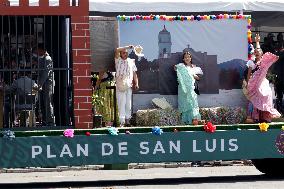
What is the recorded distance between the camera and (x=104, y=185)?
12.5 meters

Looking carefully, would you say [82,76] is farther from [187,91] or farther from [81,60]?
[187,91]

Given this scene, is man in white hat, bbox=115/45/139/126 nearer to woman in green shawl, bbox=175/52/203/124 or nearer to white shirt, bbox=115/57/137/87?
white shirt, bbox=115/57/137/87

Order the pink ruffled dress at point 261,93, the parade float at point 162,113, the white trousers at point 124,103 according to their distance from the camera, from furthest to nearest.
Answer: the pink ruffled dress at point 261,93
the white trousers at point 124,103
the parade float at point 162,113

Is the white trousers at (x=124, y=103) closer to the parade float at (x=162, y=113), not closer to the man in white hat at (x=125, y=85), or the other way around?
the man in white hat at (x=125, y=85)

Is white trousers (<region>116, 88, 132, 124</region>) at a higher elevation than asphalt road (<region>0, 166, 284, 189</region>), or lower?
higher

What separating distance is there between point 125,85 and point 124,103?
9.9 inches

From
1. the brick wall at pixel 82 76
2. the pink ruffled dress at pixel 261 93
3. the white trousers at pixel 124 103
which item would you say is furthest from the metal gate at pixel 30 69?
the pink ruffled dress at pixel 261 93

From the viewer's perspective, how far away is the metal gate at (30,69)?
1210 centimetres

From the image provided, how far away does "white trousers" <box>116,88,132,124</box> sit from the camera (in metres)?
13.0

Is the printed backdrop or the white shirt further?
the printed backdrop

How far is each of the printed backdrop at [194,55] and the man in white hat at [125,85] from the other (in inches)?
4.5

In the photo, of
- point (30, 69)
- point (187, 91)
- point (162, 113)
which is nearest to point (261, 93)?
point (187, 91)

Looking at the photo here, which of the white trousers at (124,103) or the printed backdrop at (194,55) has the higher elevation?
the printed backdrop at (194,55)

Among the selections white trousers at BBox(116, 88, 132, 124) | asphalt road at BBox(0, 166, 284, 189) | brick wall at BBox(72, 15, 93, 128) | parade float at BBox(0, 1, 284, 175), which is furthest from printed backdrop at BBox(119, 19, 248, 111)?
asphalt road at BBox(0, 166, 284, 189)
